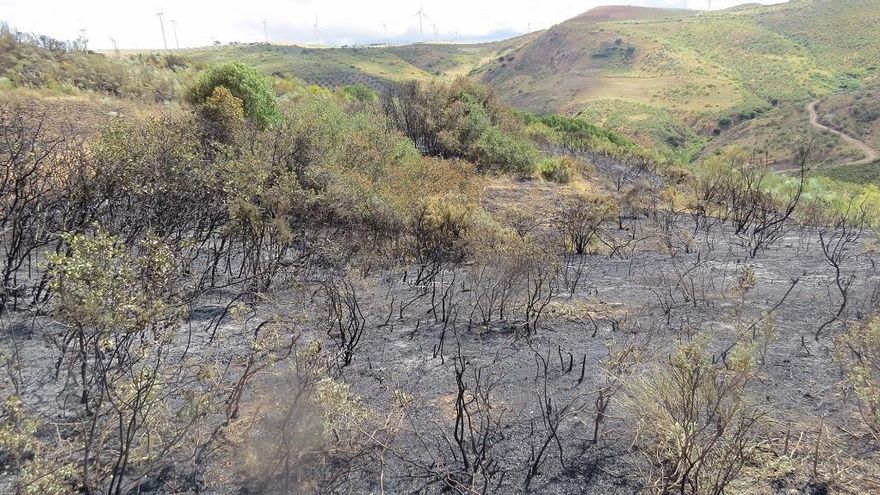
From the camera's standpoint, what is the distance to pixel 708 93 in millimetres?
63000

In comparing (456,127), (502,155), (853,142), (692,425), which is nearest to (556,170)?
(502,155)

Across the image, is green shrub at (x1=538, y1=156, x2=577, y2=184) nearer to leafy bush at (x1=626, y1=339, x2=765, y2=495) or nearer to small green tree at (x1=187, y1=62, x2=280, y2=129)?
small green tree at (x1=187, y1=62, x2=280, y2=129)

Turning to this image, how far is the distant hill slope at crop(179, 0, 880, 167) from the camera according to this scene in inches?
2114

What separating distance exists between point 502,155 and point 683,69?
2563 inches

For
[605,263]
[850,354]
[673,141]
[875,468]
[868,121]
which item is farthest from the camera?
[673,141]

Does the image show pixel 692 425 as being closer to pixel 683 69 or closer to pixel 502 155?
pixel 502 155

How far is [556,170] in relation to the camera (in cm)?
→ 2153

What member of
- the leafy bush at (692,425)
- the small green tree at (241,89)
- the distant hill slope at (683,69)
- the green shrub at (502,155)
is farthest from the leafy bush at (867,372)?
the distant hill slope at (683,69)

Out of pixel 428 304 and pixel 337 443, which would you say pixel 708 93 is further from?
pixel 337 443

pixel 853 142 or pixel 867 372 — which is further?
pixel 853 142

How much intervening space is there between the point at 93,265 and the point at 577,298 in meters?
7.76

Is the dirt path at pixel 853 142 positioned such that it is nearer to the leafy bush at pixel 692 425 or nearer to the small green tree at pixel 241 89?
the small green tree at pixel 241 89

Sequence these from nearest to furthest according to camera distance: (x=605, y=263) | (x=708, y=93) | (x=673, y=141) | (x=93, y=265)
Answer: (x=93, y=265), (x=605, y=263), (x=673, y=141), (x=708, y=93)

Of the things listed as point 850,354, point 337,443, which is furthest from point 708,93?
point 337,443
